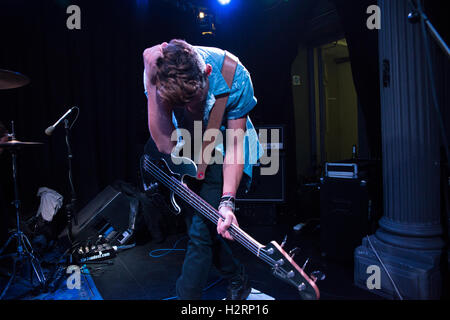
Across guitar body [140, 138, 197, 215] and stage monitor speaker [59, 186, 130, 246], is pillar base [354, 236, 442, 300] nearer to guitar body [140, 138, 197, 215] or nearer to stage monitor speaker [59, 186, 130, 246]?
guitar body [140, 138, 197, 215]

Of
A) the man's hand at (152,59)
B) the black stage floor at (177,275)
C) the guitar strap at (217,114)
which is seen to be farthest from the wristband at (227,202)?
the man's hand at (152,59)

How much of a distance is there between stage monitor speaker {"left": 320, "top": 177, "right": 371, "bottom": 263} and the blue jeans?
3.63 feet

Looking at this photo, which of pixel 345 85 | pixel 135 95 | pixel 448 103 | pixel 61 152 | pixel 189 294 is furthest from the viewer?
pixel 345 85

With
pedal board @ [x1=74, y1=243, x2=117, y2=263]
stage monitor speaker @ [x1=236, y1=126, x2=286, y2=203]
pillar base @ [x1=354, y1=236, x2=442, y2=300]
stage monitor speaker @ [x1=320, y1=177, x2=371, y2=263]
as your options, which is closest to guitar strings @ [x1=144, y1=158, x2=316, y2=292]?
pillar base @ [x1=354, y1=236, x2=442, y2=300]

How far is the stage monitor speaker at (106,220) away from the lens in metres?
2.72

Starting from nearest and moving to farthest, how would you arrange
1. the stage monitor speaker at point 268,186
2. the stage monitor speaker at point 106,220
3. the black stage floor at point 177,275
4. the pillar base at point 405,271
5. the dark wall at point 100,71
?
the pillar base at point 405,271 < the black stage floor at point 177,275 < the stage monitor speaker at point 106,220 < the dark wall at point 100,71 < the stage monitor speaker at point 268,186

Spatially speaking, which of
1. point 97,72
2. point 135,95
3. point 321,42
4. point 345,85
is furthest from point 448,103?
point 97,72

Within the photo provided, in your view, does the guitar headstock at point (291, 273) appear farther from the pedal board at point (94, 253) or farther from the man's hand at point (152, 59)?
the pedal board at point (94, 253)

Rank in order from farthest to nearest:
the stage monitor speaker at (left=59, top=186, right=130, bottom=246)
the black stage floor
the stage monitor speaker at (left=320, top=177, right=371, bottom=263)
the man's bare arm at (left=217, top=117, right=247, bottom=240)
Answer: the stage monitor speaker at (left=59, top=186, right=130, bottom=246)
the stage monitor speaker at (left=320, top=177, right=371, bottom=263)
the black stage floor
the man's bare arm at (left=217, top=117, right=247, bottom=240)

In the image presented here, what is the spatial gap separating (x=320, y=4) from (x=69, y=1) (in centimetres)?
318

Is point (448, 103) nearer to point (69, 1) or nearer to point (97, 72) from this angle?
point (97, 72)

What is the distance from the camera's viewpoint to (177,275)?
2217 mm

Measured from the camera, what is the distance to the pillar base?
1.69m

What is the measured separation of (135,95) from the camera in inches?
149
